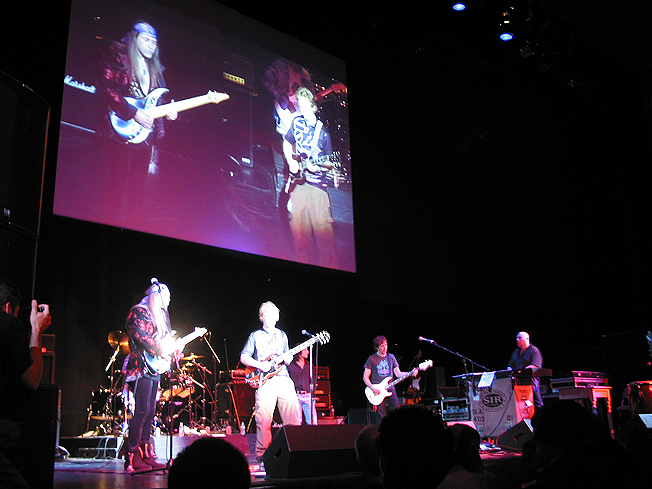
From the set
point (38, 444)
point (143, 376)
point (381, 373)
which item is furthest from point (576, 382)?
point (38, 444)

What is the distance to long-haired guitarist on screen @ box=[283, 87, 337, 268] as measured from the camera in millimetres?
8109

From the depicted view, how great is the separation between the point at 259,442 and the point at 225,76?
182 inches

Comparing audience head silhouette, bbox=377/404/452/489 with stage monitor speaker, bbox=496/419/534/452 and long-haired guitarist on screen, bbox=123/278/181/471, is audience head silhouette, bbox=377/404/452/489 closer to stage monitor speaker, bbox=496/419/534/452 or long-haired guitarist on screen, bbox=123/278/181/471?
long-haired guitarist on screen, bbox=123/278/181/471

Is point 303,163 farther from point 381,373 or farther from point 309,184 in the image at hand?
point 381,373

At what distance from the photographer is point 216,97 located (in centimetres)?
749

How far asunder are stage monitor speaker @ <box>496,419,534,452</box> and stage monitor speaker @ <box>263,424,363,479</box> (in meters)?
2.61

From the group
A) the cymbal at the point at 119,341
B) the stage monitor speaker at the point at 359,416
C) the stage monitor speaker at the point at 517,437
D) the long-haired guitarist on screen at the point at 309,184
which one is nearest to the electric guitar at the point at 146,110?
the long-haired guitarist on screen at the point at 309,184

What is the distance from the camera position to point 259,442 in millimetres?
5777

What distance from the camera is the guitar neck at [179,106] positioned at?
22.6 feet

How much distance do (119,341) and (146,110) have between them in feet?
9.34

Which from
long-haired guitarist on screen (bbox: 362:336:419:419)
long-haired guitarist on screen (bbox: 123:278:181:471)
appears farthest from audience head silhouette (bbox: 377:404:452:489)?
long-haired guitarist on screen (bbox: 362:336:419:419)

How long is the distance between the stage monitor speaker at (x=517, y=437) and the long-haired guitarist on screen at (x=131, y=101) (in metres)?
4.80

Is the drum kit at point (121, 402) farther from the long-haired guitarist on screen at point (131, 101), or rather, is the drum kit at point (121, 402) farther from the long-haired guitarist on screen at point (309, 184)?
the long-haired guitarist on screen at point (309, 184)

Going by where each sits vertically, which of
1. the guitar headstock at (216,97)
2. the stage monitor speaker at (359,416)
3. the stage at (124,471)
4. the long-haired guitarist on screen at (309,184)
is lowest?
the stage at (124,471)
